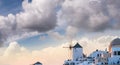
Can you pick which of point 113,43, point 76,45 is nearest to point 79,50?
point 76,45

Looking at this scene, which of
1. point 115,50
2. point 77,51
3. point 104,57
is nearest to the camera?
point 104,57

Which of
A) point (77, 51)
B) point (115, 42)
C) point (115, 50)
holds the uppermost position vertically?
point (115, 42)

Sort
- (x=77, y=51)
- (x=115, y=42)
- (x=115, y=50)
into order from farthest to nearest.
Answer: (x=77, y=51), (x=115, y=42), (x=115, y=50)

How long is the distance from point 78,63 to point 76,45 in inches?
410

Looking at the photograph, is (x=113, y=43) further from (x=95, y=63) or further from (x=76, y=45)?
(x=76, y=45)

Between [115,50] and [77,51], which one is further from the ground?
[77,51]

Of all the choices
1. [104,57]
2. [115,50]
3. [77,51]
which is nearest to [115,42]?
[115,50]

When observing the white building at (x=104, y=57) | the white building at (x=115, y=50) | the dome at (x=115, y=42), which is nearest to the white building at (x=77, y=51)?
the white building at (x=104, y=57)

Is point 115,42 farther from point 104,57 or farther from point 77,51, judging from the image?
point 77,51

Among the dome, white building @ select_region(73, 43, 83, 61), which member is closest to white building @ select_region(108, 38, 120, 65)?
the dome

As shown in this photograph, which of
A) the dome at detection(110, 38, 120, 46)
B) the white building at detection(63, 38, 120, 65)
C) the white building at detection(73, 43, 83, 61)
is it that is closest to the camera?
the white building at detection(63, 38, 120, 65)

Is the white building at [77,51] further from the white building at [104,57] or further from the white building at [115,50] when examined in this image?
the white building at [115,50]

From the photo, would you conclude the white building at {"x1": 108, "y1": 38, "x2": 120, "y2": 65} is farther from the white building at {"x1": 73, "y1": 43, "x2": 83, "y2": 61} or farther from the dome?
the white building at {"x1": 73, "y1": 43, "x2": 83, "y2": 61}

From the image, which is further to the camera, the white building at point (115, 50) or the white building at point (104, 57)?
the white building at point (115, 50)
